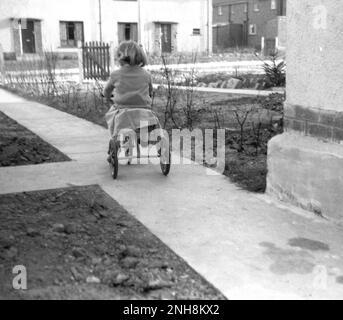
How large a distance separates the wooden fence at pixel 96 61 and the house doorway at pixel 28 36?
21712mm

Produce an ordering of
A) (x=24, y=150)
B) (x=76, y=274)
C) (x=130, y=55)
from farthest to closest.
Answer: (x=24, y=150) → (x=130, y=55) → (x=76, y=274)

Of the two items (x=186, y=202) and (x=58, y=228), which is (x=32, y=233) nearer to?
(x=58, y=228)

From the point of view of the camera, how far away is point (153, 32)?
1618 inches

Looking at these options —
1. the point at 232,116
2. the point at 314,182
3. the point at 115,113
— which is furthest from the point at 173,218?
the point at 232,116

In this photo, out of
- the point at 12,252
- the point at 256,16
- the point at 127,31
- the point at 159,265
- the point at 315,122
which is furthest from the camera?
the point at 256,16

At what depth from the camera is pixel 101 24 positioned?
127 feet

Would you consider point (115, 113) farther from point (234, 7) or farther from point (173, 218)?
point (234, 7)

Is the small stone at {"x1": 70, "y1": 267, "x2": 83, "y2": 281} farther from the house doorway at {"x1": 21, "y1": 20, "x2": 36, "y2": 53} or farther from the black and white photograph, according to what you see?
the house doorway at {"x1": 21, "y1": 20, "x2": 36, "y2": 53}

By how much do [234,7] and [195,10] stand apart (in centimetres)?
2215

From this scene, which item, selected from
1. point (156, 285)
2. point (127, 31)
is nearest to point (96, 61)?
point (156, 285)

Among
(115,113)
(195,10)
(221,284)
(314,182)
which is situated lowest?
(221,284)

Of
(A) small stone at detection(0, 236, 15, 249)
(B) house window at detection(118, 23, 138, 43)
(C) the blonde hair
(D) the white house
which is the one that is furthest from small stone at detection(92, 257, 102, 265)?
(B) house window at detection(118, 23, 138, 43)

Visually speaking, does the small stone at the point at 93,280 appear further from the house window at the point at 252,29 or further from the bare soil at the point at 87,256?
the house window at the point at 252,29

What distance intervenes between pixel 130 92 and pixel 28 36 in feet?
110
